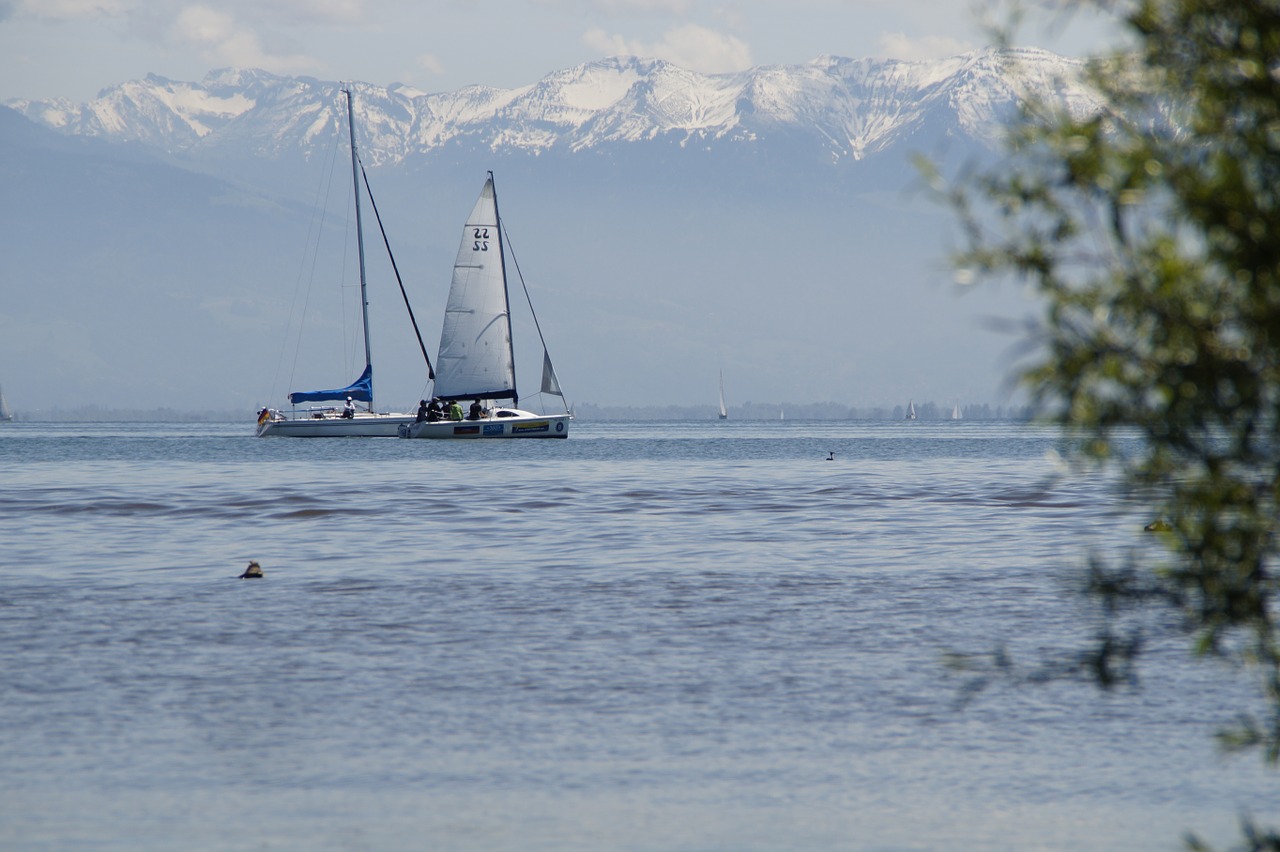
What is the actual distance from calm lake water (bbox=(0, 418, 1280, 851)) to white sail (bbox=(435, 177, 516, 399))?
203 feet

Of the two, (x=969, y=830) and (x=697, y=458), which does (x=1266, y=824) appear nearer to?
(x=969, y=830)

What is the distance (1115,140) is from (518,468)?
69459mm

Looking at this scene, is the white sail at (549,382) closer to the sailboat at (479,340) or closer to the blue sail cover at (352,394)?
the sailboat at (479,340)

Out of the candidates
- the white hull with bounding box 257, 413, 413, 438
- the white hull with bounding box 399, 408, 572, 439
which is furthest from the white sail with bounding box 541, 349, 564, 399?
the white hull with bounding box 257, 413, 413, 438

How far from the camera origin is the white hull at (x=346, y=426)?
11144cm

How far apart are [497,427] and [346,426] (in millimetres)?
16153

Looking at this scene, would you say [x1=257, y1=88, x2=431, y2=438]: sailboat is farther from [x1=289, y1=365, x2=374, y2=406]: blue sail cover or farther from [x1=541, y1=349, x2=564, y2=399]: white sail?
[x1=541, y1=349, x2=564, y2=399]: white sail

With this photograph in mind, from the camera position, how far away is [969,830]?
12.2m

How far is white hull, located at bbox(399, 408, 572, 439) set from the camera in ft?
336

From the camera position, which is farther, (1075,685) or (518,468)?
(518,468)

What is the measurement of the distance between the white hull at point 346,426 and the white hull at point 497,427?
6.00 metres

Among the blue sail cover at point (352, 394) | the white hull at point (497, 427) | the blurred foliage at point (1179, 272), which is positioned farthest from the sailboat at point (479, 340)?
the blurred foliage at point (1179, 272)

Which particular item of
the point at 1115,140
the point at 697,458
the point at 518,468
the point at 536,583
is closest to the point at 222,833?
the point at 1115,140

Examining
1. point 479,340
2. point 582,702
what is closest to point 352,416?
point 479,340
